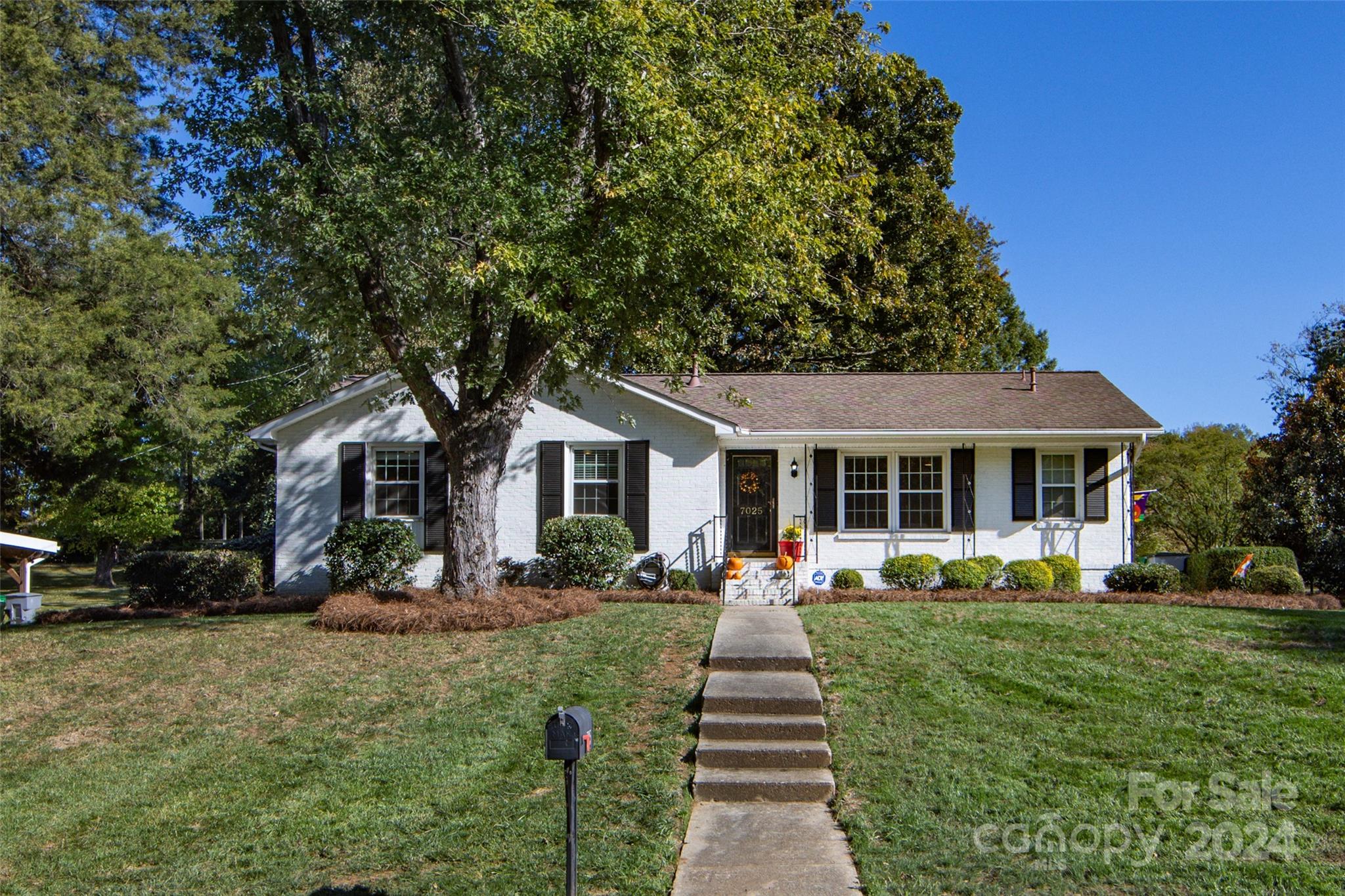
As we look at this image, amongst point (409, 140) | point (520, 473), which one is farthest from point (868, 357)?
point (409, 140)

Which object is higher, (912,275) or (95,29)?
(95,29)

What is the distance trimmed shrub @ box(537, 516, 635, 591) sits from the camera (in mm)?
16391

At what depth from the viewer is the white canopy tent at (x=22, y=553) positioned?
1532cm

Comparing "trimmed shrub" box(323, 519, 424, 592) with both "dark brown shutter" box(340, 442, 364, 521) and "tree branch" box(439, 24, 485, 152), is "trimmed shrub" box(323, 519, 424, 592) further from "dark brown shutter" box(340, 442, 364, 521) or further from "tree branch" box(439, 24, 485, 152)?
"tree branch" box(439, 24, 485, 152)

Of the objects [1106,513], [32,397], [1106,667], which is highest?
[32,397]

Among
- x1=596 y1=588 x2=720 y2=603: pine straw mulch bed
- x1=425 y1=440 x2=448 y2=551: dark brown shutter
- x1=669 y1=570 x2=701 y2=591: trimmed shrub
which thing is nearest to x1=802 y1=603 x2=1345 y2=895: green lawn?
x1=596 y1=588 x2=720 y2=603: pine straw mulch bed

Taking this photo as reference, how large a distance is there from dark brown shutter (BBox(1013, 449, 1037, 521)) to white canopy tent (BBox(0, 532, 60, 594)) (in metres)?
15.9

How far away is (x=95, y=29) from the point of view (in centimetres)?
2611

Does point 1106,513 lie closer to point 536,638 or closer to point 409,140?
point 536,638

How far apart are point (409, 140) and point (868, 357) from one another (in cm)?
1645

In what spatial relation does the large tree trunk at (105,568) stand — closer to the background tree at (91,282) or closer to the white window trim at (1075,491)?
the background tree at (91,282)

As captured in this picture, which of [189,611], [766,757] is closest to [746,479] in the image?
[189,611]

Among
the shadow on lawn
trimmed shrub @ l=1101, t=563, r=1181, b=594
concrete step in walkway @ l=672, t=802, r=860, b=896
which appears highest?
trimmed shrub @ l=1101, t=563, r=1181, b=594

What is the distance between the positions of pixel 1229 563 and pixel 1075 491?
8.84 ft
